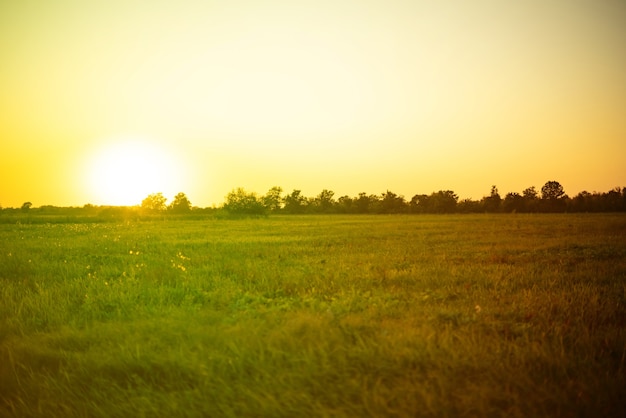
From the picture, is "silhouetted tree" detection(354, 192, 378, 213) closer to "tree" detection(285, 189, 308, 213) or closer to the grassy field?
"tree" detection(285, 189, 308, 213)

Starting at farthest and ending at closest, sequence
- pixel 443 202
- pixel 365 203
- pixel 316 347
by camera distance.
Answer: pixel 365 203 → pixel 443 202 → pixel 316 347

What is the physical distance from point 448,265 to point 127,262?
33.0 feet

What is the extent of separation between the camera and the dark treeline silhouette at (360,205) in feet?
220

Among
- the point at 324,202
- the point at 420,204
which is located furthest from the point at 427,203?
the point at 324,202

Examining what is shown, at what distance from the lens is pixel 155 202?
254ft

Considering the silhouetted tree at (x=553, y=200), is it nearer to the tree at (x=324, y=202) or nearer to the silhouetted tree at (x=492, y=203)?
the silhouetted tree at (x=492, y=203)

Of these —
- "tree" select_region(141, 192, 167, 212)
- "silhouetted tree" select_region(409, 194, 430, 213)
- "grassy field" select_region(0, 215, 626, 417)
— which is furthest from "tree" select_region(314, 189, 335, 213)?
"grassy field" select_region(0, 215, 626, 417)

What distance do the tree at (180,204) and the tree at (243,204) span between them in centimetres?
1143

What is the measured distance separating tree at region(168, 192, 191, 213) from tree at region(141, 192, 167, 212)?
190 centimetres

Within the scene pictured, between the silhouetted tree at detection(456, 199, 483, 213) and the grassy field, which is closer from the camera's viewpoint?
the grassy field

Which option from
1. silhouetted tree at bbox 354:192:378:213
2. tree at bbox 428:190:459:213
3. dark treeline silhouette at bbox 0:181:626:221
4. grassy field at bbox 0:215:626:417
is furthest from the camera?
silhouetted tree at bbox 354:192:378:213

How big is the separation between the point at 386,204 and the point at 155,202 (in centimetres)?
6041

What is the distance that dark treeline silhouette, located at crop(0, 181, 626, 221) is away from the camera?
6706cm

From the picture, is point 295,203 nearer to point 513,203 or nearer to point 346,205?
point 346,205
